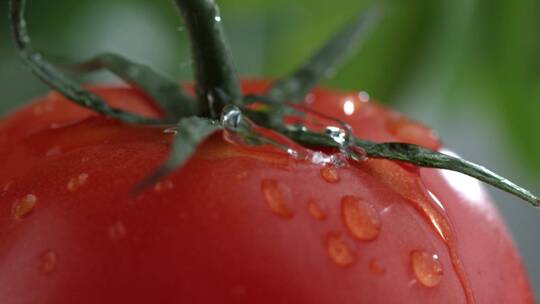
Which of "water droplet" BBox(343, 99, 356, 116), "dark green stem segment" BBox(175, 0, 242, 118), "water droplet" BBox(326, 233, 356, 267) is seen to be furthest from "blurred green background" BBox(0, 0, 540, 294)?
"water droplet" BBox(326, 233, 356, 267)

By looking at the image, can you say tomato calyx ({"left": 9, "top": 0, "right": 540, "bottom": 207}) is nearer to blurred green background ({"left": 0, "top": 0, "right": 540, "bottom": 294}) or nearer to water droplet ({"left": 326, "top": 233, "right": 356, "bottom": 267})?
water droplet ({"left": 326, "top": 233, "right": 356, "bottom": 267})

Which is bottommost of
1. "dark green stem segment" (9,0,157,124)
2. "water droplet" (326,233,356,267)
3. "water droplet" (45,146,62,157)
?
"water droplet" (45,146,62,157)

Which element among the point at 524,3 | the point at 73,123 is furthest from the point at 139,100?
the point at 524,3

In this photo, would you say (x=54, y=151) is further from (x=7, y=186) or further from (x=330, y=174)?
(x=330, y=174)

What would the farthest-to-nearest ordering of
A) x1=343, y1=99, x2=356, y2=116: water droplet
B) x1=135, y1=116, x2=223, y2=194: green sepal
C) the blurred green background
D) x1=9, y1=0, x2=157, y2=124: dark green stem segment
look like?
1. the blurred green background
2. x1=343, y1=99, x2=356, y2=116: water droplet
3. x1=9, y1=0, x2=157, y2=124: dark green stem segment
4. x1=135, y1=116, x2=223, y2=194: green sepal

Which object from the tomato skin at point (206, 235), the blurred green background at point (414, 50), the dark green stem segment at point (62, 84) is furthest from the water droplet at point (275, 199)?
the blurred green background at point (414, 50)

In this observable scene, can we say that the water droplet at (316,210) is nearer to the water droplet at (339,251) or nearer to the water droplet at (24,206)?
the water droplet at (339,251)

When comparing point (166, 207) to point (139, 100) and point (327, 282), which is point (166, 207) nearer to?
point (327, 282)

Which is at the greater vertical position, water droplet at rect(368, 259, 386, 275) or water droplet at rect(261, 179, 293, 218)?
water droplet at rect(368, 259, 386, 275)
